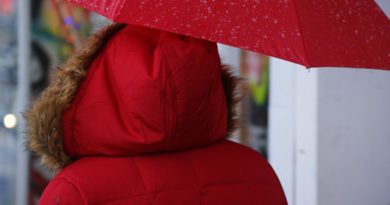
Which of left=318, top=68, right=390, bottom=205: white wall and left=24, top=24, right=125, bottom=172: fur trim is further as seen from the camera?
left=318, top=68, right=390, bottom=205: white wall

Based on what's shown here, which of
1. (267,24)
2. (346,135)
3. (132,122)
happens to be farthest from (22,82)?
(267,24)

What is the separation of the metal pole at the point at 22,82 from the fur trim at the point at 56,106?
3058mm

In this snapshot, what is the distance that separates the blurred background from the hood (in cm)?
109

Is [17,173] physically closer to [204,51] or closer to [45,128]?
[45,128]

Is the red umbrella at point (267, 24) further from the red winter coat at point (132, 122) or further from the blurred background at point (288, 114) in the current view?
the blurred background at point (288, 114)

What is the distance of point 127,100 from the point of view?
1156 millimetres

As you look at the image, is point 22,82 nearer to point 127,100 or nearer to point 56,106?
point 56,106

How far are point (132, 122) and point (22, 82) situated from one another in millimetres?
3347

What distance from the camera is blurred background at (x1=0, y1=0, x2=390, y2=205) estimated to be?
3061 millimetres

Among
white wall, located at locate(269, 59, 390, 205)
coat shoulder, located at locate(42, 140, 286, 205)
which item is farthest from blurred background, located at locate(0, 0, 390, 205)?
coat shoulder, located at locate(42, 140, 286, 205)

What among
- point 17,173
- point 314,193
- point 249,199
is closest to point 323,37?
Answer: point 249,199

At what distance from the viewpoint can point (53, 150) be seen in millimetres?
1233

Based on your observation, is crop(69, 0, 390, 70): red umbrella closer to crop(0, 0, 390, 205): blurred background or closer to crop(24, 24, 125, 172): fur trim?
crop(24, 24, 125, 172): fur trim

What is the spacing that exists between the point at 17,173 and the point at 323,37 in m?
3.75
